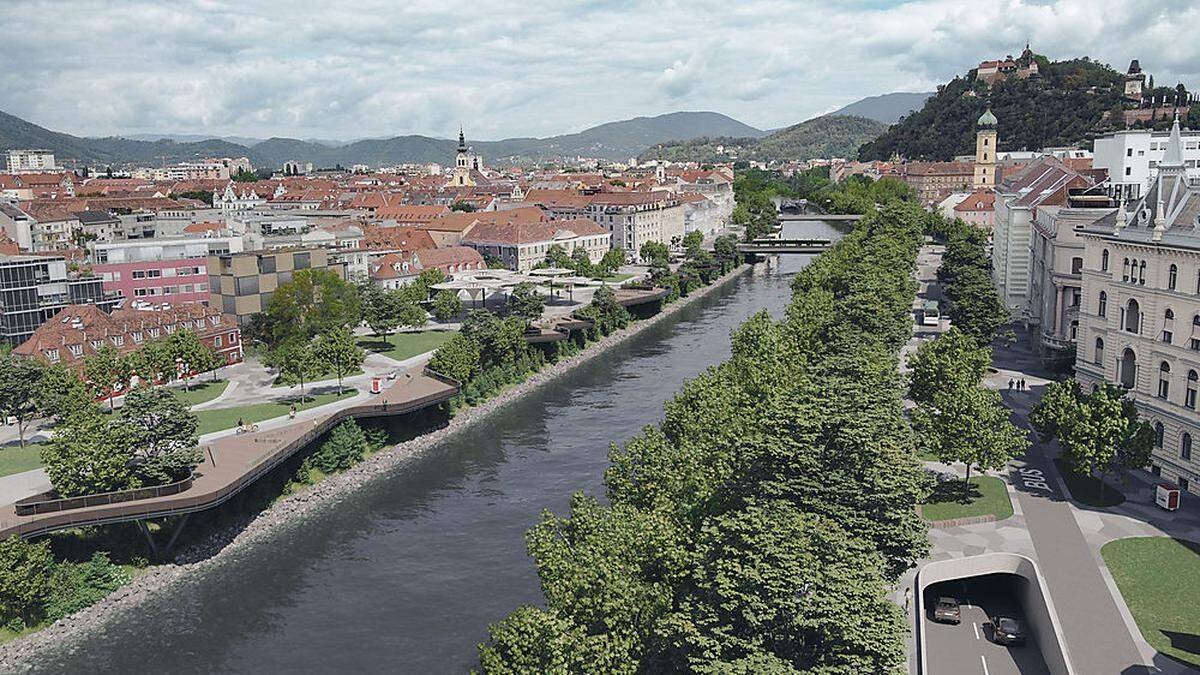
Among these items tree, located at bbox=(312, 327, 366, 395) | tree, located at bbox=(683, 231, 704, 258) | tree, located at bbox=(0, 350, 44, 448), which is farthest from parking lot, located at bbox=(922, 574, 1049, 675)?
tree, located at bbox=(683, 231, 704, 258)

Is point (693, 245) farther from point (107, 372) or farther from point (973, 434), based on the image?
point (973, 434)

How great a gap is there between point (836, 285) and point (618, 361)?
20469mm

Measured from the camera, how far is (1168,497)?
39.9 m

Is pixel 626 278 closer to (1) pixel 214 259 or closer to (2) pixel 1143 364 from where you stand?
(1) pixel 214 259

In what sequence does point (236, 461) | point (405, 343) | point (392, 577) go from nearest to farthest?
1. point (392, 577)
2. point (236, 461)
3. point (405, 343)

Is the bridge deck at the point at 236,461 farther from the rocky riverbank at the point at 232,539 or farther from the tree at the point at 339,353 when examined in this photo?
the tree at the point at 339,353

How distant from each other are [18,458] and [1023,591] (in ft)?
158

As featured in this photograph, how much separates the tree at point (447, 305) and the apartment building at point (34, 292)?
96.0 ft

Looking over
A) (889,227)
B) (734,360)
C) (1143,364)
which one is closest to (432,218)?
(889,227)

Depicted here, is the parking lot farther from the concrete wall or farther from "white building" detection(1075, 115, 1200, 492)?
"white building" detection(1075, 115, 1200, 492)

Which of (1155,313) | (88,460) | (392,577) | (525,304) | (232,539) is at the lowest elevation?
(392,577)

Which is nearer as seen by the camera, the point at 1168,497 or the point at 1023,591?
the point at 1023,591

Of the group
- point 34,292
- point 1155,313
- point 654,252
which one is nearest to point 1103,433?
point 1155,313

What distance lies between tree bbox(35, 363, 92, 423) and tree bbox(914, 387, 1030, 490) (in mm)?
42755
